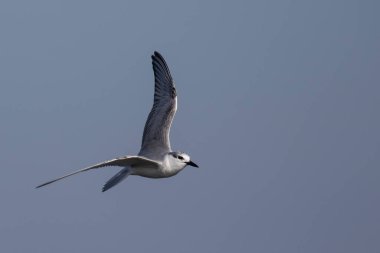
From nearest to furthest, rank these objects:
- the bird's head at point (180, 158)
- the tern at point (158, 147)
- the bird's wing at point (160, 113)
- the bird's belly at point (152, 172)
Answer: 1. the tern at point (158, 147)
2. the bird's belly at point (152, 172)
3. the bird's head at point (180, 158)
4. the bird's wing at point (160, 113)

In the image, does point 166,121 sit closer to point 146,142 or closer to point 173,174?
point 146,142

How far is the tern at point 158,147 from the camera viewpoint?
24266 millimetres

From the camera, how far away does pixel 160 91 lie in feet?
101

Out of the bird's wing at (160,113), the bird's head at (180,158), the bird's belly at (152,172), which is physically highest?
the bird's wing at (160,113)

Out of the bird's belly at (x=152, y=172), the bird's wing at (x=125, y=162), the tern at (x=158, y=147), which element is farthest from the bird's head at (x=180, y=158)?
the bird's wing at (x=125, y=162)

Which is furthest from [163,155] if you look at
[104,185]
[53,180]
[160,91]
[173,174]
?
[53,180]

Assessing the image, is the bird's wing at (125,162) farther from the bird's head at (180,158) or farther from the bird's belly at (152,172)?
the bird's head at (180,158)

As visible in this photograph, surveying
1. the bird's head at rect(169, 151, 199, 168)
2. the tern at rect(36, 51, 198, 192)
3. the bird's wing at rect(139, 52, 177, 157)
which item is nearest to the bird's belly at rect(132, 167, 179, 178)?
the tern at rect(36, 51, 198, 192)

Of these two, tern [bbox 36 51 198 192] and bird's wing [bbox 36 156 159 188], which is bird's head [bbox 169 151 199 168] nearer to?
tern [bbox 36 51 198 192]

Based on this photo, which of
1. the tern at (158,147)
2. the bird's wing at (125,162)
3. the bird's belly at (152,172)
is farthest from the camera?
the bird's belly at (152,172)

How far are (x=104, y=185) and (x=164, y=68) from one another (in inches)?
318

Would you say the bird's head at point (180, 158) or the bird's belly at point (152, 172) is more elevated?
the bird's head at point (180, 158)

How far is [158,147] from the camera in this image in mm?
27797

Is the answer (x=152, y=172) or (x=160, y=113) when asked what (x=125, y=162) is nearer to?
(x=152, y=172)
